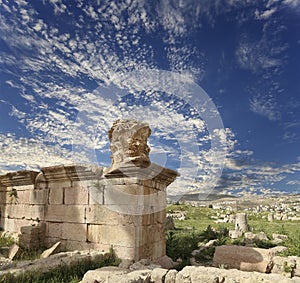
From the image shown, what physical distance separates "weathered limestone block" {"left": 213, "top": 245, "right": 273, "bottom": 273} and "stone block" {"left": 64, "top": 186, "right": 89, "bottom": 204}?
3.24 metres

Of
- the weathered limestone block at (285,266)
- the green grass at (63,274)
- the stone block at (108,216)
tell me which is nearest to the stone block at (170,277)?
the green grass at (63,274)

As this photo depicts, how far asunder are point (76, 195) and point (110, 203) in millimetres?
1072

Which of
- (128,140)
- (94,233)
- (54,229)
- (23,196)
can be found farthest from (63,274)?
(23,196)

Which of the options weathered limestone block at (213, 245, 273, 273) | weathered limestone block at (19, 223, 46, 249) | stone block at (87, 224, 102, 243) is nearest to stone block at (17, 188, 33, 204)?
weathered limestone block at (19, 223, 46, 249)

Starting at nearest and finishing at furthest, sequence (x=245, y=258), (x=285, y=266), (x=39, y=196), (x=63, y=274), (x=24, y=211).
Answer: (x=63, y=274) < (x=285, y=266) < (x=245, y=258) < (x=39, y=196) < (x=24, y=211)

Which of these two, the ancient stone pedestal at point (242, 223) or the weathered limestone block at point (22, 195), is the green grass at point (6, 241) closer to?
the weathered limestone block at point (22, 195)

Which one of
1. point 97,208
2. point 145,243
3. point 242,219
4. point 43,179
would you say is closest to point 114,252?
point 145,243

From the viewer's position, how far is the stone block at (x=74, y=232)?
239 inches

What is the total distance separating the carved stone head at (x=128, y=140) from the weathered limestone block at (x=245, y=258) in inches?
107

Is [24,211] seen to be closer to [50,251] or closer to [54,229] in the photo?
[54,229]

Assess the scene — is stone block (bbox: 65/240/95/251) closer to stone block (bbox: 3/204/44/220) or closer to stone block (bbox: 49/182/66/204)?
stone block (bbox: 49/182/66/204)

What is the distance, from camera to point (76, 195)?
251 inches

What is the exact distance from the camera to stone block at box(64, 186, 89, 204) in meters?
6.22

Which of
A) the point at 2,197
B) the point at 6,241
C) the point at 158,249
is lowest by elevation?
the point at 6,241
